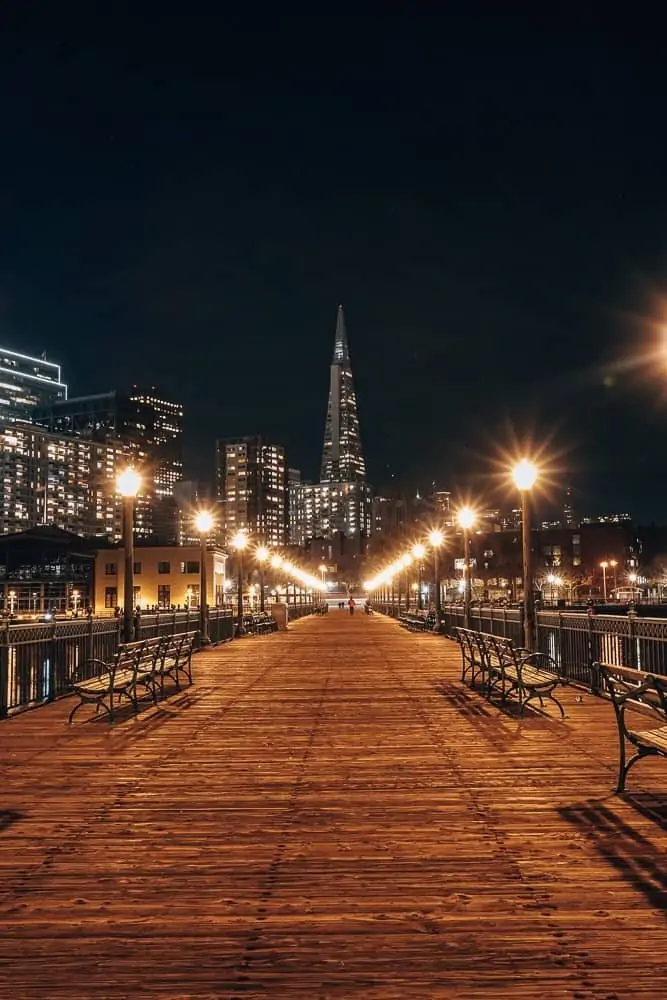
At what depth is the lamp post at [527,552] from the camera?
16.6 meters

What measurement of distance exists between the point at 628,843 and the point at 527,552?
11864 millimetres

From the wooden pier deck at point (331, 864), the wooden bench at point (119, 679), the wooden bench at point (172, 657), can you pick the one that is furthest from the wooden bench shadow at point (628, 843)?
the wooden bench at point (172, 657)

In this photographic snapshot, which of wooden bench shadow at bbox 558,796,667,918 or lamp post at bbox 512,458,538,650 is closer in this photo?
wooden bench shadow at bbox 558,796,667,918

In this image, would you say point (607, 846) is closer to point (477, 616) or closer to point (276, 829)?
point (276, 829)

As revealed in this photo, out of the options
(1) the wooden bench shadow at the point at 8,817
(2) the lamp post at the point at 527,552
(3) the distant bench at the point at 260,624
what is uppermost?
(2) the lamp post at the point at 527,552

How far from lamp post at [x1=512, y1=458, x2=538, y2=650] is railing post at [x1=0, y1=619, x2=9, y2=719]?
961 centimetres

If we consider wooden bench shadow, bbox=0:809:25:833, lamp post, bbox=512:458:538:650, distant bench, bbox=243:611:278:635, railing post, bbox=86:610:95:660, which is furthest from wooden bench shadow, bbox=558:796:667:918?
distant bench, bbox=243:611:278:635

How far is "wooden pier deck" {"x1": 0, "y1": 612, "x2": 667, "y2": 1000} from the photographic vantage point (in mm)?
3869

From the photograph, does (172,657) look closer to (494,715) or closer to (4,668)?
(4,668)

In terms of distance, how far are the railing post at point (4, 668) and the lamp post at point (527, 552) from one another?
31.5ft

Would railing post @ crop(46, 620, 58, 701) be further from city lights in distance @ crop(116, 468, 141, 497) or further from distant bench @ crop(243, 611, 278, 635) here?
distant bench @ crop(243, 611, 278, 635)

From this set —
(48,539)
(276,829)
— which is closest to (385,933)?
(276,829)

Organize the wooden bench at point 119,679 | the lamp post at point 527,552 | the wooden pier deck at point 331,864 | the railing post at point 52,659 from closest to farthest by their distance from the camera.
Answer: the wooden pier deck at point 331,864
the wooden bench at point 119,679
the railing post at point 52,659
the lamp post at point 527,552

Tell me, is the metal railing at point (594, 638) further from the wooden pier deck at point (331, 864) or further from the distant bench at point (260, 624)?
the distant bench at point (260, 624)
